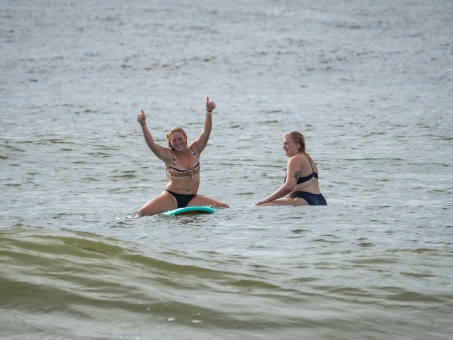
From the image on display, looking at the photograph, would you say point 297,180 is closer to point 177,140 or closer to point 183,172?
point 183,172

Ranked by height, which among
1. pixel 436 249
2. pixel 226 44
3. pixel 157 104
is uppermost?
pixel 226 44

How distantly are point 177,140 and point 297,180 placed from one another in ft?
6.08

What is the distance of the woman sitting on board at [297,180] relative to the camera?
39.7 ft

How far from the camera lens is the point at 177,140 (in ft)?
39.4

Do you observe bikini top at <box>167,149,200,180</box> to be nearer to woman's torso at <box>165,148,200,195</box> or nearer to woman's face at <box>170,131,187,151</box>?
woman's torso at <box>165,148,200,195</box>

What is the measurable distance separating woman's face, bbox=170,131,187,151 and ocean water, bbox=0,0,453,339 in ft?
3.67

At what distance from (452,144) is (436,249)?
10.2 metres

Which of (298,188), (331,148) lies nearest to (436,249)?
(298,188)

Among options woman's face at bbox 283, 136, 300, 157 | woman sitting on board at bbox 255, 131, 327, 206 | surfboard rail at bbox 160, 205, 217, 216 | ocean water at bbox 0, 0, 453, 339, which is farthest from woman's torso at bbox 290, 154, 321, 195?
surfboard rail at bbox 160, 205, 217, 216

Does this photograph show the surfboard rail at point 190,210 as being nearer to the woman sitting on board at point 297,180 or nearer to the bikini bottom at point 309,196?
the woman sitting on board at point 297,180

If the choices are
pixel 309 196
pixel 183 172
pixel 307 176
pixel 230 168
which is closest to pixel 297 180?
pixel 307 176

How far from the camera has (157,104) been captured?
25109 mm

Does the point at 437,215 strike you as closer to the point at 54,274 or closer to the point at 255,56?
the point at 54,274

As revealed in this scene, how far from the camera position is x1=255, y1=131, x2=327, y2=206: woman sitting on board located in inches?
476
